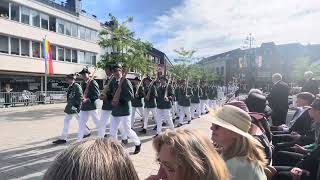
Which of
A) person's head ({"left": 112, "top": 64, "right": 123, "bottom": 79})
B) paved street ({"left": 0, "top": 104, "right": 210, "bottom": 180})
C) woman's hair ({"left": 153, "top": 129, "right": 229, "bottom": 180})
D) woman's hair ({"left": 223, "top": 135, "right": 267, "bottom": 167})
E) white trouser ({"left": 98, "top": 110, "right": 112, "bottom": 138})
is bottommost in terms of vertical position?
paved street ({"left": 0, "top": 104, "right": 210, "bottom": 180})

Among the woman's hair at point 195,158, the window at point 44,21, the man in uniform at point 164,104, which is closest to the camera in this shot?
the woman's hair at point 195,158

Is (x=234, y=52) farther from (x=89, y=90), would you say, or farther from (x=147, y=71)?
(x=89, y=90)

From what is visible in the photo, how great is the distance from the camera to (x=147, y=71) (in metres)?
28.7

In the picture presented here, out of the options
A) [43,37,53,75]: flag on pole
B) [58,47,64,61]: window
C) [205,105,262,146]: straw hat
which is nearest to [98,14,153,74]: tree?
[43,37,53,75]: flag on pole

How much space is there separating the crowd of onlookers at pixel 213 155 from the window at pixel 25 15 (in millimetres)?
31087

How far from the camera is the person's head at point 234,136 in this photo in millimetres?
2809

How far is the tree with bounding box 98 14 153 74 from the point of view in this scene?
2597cm

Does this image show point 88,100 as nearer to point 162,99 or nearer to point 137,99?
point 162,99

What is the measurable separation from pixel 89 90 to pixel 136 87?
377 cm

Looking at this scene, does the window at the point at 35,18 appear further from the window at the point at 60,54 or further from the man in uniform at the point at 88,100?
the man in uniform at the point at 88,100

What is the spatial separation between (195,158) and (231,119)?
1272mm

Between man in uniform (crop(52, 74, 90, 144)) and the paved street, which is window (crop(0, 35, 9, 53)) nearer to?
the paved street

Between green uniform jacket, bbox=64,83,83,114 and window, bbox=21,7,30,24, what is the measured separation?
26.5 metres

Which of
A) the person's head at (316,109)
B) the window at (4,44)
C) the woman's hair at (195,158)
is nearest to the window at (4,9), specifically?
the window at (4,44)
